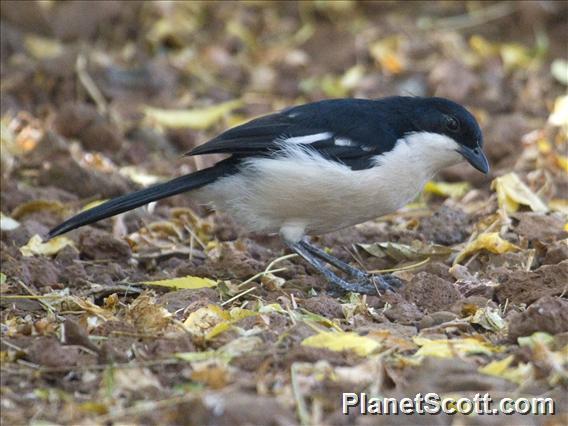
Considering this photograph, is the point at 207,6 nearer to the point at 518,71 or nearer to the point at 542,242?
the point at 518,71

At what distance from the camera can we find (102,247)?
6023 millimetres

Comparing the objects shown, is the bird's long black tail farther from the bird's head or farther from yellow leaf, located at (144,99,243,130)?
yellow leaf, located at (144,99,243,130)

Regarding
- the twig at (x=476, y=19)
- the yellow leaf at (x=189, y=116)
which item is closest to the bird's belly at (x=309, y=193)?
the yellow leaf at (x=189, y=116)

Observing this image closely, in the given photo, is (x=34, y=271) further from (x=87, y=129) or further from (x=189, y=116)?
(x=189, y=116)

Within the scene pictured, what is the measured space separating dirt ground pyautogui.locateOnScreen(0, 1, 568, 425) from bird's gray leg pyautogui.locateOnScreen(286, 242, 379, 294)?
76mm

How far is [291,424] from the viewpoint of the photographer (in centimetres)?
362

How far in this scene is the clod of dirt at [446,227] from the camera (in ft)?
20.7

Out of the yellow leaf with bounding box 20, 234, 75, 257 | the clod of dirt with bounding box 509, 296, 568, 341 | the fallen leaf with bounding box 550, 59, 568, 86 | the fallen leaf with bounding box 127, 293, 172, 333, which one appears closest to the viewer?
the clod of dirt with bounding box 509, 296, 568, 341

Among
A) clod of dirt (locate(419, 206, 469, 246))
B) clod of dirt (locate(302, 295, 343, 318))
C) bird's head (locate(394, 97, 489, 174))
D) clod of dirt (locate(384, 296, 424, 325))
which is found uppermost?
bird's head (locate(394, 97, 489, 174))

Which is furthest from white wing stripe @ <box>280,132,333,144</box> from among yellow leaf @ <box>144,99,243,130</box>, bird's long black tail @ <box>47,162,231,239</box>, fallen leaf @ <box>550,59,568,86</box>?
fallen leaf @ <box>550,59,568,86</box>

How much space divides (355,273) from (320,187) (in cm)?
54

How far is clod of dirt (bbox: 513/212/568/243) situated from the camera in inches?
235

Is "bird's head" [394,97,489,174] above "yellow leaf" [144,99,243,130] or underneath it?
above

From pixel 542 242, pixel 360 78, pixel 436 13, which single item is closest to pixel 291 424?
pixel 542 242
